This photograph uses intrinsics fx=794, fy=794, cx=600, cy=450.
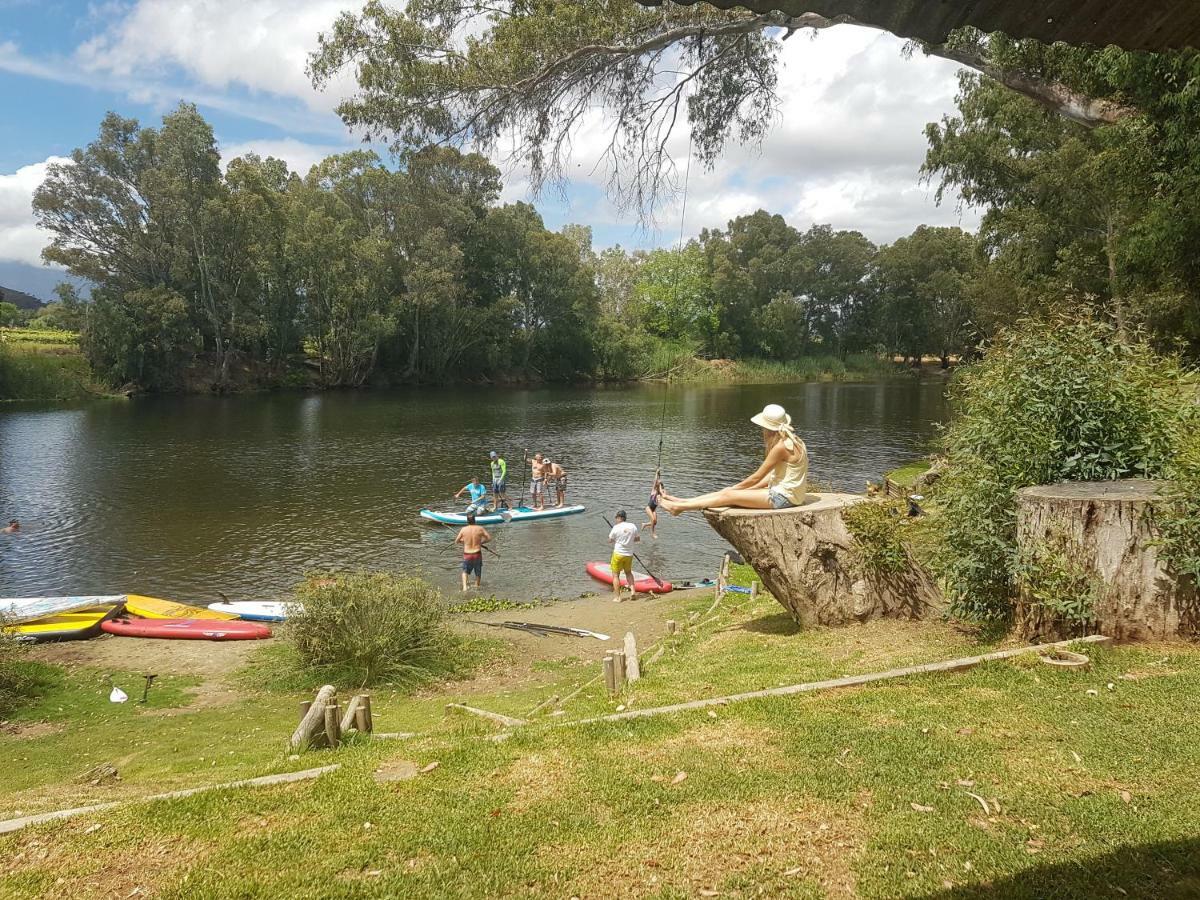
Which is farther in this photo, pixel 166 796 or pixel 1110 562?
pixel 1110 562

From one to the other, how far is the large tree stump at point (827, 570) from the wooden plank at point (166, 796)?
14.7ft

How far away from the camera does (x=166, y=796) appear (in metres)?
4.53

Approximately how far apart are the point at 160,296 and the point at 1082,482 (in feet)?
198

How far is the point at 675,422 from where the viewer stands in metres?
45.3

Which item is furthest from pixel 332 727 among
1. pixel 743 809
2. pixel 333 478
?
pixel 333 478

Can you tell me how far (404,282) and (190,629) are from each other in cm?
5501

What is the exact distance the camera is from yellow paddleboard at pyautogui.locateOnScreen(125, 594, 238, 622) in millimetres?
13734

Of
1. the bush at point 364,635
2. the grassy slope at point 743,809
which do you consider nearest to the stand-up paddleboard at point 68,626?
the bush at point 364,635

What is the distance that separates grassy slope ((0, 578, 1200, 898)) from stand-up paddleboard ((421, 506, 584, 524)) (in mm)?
15483

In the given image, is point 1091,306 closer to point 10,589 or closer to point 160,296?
point 10,589

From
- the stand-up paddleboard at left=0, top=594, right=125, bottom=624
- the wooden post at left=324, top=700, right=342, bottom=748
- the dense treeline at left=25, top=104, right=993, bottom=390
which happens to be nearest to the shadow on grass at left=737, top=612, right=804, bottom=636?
the wooden post at left=324, top=700, right=342, bottom=748

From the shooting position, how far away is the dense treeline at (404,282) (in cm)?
5425

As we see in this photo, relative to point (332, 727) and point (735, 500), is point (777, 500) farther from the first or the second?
point (332, 727)

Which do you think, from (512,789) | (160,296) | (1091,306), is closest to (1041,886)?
(512,789)
